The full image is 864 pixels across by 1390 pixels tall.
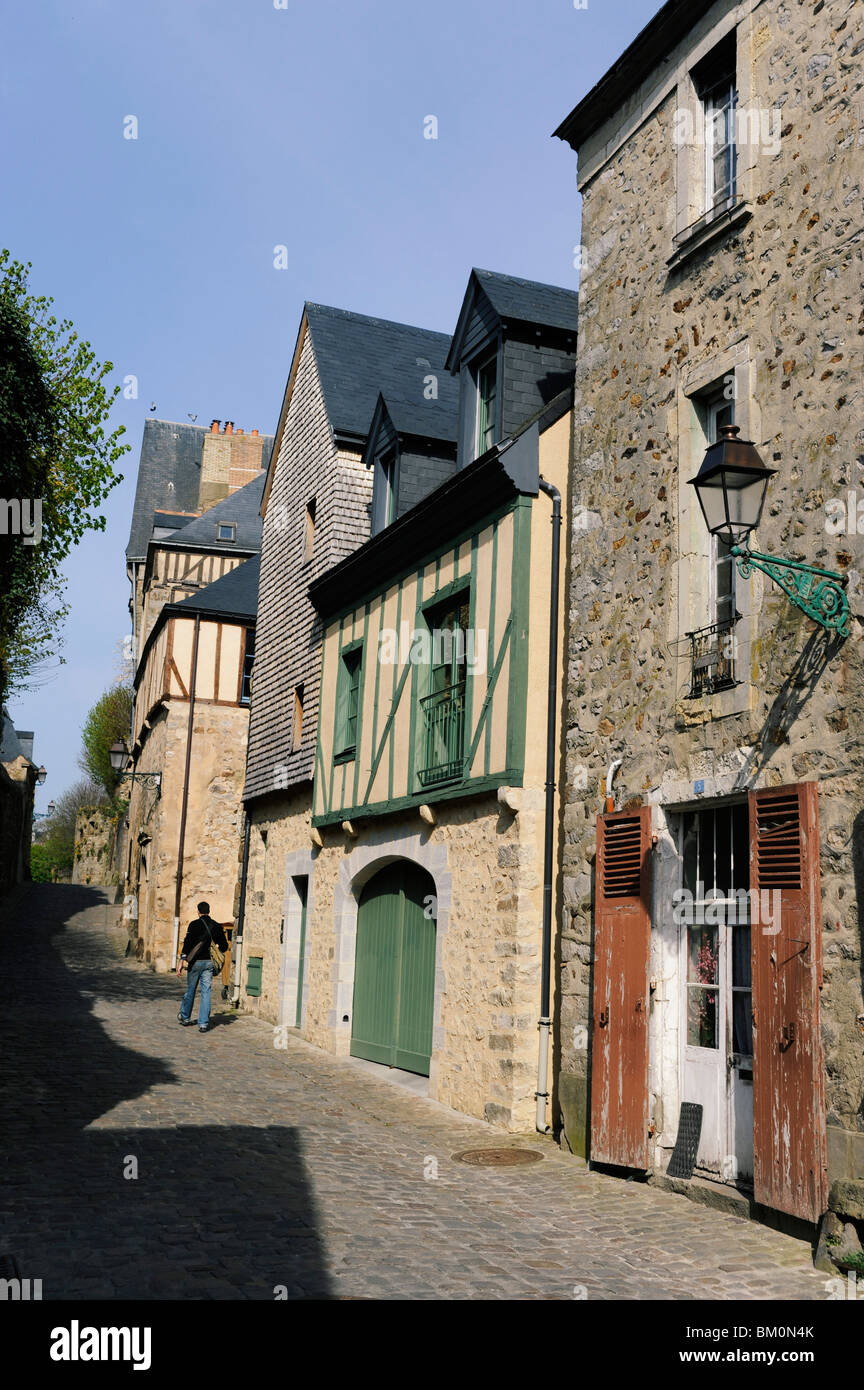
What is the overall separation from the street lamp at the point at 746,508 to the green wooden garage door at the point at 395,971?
227 inches

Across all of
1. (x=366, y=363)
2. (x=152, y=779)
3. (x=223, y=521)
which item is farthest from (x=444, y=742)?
(x=223, y=521)

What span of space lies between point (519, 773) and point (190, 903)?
45.5ft

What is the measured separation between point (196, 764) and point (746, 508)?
1724 cm

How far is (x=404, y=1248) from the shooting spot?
5.56 metres

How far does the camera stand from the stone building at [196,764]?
2166 cm

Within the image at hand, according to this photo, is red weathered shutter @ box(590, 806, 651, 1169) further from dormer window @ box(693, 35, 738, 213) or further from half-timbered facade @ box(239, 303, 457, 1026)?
half-timbered facade @ box(239, 303, 457, 1026)

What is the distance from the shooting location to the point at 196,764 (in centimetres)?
2208

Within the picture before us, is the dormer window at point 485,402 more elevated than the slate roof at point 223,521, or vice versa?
the slate roof at point 223,521

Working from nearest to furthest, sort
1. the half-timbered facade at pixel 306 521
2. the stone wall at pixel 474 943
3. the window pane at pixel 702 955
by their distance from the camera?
1. the window pane at pixel 702 955
2. the stone wall at pixel 474 943
3. the half-timbered facade at pixel 306 521

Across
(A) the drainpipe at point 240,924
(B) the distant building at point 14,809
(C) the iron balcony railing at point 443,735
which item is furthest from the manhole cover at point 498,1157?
(B) the distant building at point 14,809

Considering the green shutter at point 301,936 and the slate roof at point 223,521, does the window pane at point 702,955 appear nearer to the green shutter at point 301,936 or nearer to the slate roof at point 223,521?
the green shutter at point 301,936
